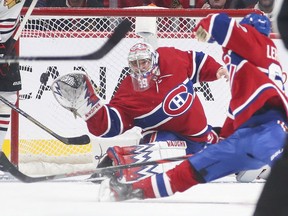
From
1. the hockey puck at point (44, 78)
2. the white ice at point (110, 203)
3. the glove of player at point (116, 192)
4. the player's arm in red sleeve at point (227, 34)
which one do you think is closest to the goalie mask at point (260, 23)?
the player's arm in red sleeve at point (227, 34)

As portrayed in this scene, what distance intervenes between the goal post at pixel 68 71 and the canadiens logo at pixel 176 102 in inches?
24.1

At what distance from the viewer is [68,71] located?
5.45 meters

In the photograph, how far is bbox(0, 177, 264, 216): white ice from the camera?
11.9 ft

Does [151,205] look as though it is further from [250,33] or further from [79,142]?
[79,142]

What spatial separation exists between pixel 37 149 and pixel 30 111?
9.2 inches

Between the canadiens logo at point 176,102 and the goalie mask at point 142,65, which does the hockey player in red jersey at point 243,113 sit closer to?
the goalie mask at point 142,65

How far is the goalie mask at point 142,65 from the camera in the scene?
15.1 feet

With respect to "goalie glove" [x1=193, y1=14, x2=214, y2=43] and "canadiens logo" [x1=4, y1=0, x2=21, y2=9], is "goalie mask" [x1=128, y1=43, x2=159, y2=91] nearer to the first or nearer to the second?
"canadiens logo" [x1=4, y1=0, x2=21, y2=9]

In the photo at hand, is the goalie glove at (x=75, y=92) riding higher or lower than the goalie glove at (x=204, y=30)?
lower

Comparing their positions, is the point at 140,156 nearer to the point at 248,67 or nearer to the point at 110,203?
the point at 110,203

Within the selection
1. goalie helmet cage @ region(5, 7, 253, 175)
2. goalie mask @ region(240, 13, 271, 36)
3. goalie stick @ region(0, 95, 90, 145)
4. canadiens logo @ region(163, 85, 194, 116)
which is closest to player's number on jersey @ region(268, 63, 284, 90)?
goalie mask @ region(240, 13, 271, 36)

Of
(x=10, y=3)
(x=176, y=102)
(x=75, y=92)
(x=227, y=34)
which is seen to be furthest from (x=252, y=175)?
(x=10, y=3)

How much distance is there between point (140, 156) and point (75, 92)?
0.45 m

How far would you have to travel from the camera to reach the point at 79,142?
495 centimetres
